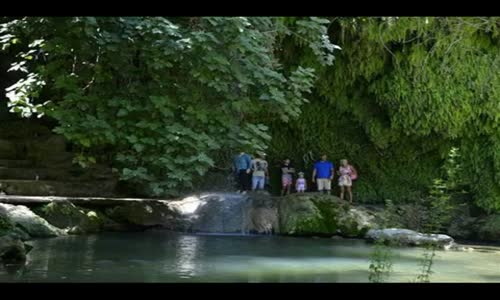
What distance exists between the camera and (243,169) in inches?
697

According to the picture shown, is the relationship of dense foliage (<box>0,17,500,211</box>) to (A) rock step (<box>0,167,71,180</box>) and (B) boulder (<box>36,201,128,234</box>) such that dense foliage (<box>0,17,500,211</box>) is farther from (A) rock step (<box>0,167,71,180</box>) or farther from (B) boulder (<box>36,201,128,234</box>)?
(A) rock step (<box>0,167,71,180</box>)

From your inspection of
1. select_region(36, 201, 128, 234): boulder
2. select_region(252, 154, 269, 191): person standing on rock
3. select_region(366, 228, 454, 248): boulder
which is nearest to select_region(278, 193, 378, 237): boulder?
select_region(366, 228, 454, 248): boulder

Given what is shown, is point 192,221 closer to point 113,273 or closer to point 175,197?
point 175,197

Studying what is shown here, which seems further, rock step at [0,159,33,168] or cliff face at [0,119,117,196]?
rock step at [0,159,33,168]

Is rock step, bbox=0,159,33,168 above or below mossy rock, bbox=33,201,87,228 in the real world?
above

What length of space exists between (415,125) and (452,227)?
3.29m

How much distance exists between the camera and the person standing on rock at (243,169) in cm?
1755

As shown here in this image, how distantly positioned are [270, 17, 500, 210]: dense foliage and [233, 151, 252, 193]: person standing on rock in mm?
3110

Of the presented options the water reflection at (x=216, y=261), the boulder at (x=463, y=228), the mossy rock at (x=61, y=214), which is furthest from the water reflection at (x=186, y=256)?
the boulder at (x=463, y=228)

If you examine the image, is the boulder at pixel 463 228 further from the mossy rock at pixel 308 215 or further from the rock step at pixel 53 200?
the rock step at pixel 53 200

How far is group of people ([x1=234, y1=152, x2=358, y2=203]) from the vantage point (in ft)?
58.6

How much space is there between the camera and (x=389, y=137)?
63.9 ft

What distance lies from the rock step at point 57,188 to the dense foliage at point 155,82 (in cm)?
656
